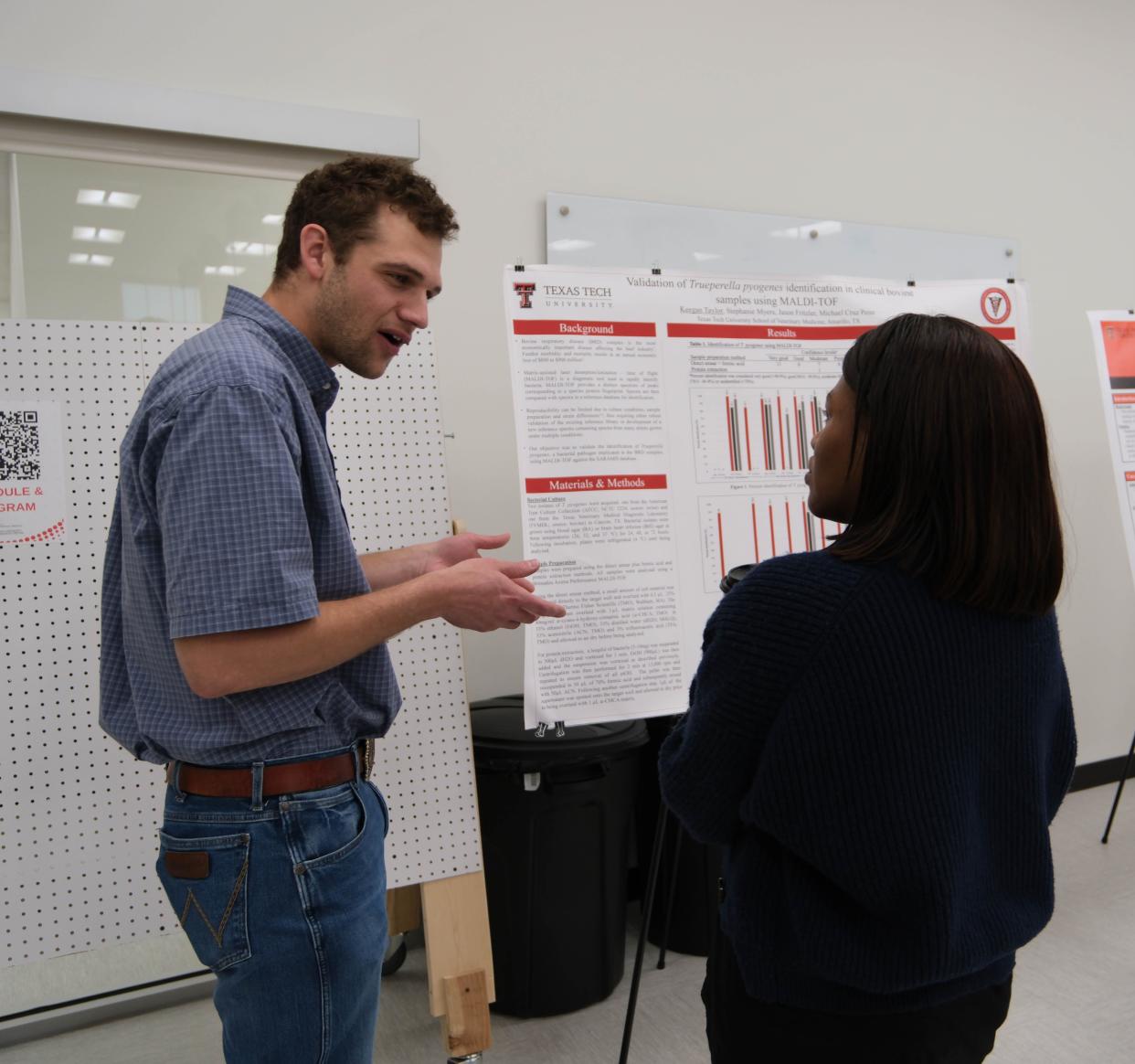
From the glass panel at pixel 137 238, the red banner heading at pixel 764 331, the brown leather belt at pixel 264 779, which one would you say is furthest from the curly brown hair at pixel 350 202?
the glass panel at pixel 137 238

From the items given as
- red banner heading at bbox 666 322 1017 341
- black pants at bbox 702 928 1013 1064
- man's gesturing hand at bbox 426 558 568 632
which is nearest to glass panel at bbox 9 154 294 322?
red banner heading at bbox 666 322 1017 341

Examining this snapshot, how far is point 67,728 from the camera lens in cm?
178

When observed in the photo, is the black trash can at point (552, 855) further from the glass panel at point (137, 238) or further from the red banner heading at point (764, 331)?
the glass panel at point (137, 238)

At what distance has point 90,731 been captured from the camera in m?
1.80

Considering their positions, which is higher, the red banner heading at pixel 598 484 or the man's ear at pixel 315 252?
the man's ear at pixel 315 252

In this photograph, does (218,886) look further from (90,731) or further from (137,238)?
(137,238)

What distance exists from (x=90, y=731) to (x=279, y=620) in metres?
1.05

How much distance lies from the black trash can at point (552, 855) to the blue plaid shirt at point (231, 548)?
3.27 feet

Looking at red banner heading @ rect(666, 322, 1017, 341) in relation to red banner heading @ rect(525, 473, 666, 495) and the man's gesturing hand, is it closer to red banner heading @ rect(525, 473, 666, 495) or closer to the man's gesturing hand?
red banner heading @ rect(525, 473, 666, 495)

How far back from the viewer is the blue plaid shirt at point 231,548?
982mm

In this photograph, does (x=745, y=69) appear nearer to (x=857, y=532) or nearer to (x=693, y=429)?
(x=693, y=429)

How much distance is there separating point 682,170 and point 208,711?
2.50 metres

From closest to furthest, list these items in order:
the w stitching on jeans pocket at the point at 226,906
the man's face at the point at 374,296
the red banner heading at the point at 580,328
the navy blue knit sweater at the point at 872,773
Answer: the navy blue knit sweater at the point at 872,773, the w stitching on jeans pocket at the point at 226,906, the man's face at the point at 374,296, the red banner heading at the point at 580,328

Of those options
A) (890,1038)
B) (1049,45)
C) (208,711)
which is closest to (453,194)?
(208,711)
